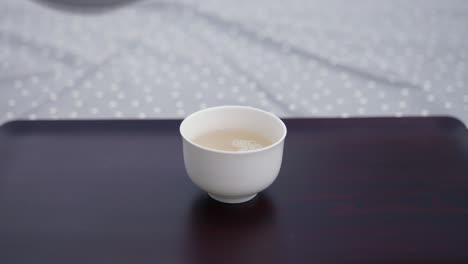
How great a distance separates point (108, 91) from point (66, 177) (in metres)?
0.61

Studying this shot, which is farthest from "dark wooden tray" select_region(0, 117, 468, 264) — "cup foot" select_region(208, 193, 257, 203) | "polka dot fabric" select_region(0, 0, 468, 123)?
Result: "polka dot fabric" select_region(0, 0, 468, 123)

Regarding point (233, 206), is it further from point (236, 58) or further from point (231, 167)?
point (236, 58)

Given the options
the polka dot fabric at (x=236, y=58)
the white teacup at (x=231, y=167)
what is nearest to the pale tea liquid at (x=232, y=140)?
the white teacup at (x=231, y=167)

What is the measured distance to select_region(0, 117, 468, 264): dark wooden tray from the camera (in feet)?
1.70

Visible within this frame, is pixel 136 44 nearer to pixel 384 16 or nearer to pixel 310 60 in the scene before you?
pixel 310 60

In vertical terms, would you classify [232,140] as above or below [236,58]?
above

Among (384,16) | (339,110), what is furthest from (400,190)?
(384,16)

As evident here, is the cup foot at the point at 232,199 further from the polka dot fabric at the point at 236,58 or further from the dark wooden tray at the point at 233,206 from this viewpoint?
the polka dot fabric at the point at 236,58

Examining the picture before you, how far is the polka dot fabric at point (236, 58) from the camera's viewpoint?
3.86 ft

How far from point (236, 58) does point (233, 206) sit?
80cm

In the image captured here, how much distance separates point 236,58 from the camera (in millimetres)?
1328

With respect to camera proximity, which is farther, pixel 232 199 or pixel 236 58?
pixel 236 58

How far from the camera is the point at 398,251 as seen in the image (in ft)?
1.70

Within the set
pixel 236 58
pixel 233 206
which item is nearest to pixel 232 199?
pixel 233 206
